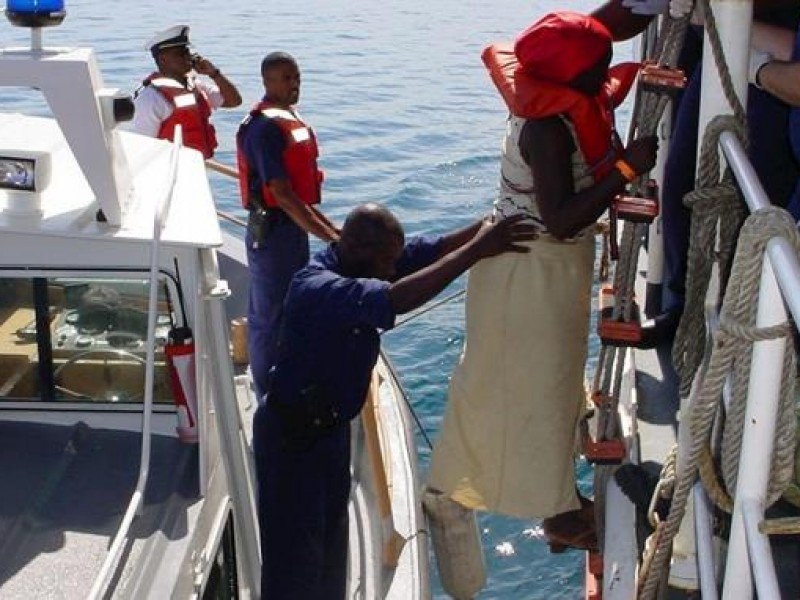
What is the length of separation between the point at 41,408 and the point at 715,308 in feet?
7.58

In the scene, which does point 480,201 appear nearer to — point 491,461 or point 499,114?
point 499,114

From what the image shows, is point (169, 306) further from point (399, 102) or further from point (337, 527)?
point (399, 102)

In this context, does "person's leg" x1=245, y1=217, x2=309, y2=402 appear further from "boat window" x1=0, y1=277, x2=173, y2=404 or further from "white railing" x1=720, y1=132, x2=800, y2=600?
"white railing" x1=720, y1=132, x2=800, y2=600

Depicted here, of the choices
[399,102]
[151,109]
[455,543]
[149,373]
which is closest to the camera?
[149,373]

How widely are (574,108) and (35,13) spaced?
5.37 ft

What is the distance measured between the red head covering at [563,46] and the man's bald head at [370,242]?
2.11 ft

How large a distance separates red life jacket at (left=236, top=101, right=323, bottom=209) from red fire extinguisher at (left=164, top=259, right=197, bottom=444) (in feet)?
6.92

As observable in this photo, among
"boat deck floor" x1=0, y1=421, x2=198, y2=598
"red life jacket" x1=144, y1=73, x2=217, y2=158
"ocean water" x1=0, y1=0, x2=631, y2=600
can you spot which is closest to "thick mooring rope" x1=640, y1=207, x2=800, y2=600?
"boat deck floor" x1=0, y1=421, x2=198, y2=598

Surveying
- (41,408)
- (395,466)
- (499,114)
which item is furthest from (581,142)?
(499,114)

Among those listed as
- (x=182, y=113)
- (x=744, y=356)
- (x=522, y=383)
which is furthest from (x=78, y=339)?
(x=182, y=113)

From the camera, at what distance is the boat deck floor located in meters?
3.42

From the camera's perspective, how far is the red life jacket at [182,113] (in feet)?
23.4

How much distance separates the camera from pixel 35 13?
371cm

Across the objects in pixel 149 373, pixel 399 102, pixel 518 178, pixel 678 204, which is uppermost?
pixel 518 178
